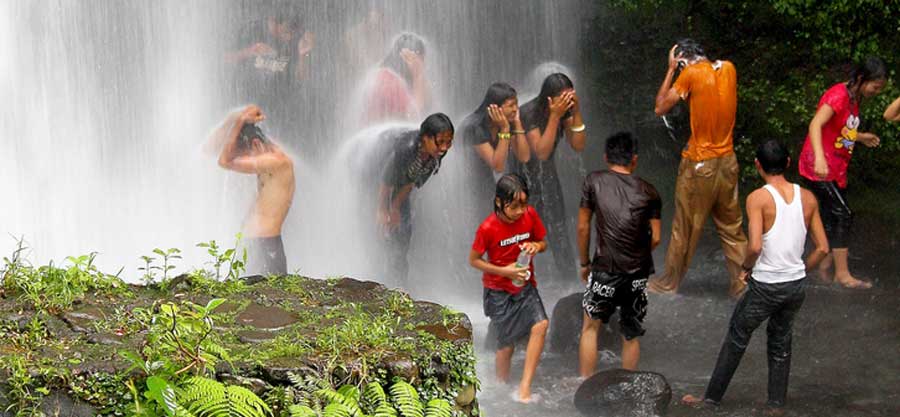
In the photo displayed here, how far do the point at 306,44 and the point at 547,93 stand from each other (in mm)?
2448

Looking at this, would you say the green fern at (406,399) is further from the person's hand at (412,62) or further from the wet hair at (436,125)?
the person's hand at (412,62)

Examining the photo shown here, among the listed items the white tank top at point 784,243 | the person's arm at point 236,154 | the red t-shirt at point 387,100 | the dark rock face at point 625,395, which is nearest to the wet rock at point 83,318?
the dark rock face at point 625,395

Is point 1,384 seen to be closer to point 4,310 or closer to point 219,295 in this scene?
point 4,310

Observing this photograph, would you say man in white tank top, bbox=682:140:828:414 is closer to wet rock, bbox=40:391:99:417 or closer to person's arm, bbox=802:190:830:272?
person's arm, bbox=802:190:830:272

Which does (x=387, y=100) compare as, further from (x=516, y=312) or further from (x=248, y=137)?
(x=516, y=312)

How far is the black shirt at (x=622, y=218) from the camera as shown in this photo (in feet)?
22.9

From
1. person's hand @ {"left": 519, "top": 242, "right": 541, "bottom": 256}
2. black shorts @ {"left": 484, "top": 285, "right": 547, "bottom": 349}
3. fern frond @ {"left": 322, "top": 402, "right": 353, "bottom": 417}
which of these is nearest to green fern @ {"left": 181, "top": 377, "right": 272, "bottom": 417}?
fern frond @ {"left": 322, "top": 402, "right": 353, "bottom": 417}

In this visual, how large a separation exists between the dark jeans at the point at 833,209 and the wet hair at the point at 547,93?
6.72 ft

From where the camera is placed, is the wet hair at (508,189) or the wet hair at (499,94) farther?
the wet hair at (499,94)

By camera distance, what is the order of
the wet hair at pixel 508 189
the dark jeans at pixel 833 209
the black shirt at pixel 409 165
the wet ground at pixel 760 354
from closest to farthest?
the wet hair at pixel 508 189 < the wet ground at pixel 760 354 < the dark jeans at pixel 833 209 < the black shirt at pixel 409 165

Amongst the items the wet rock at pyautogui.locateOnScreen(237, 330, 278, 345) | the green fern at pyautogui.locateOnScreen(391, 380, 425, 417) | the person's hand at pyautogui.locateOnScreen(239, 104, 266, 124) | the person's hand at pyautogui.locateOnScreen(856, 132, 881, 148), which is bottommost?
the green fern at pyautogui.locateOnScreen(391, 380, 425, 417)

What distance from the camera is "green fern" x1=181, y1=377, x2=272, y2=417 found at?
4102mm

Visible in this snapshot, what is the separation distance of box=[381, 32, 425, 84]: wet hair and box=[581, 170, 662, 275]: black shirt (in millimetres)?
3910

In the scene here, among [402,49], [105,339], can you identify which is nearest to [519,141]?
[402,49]
